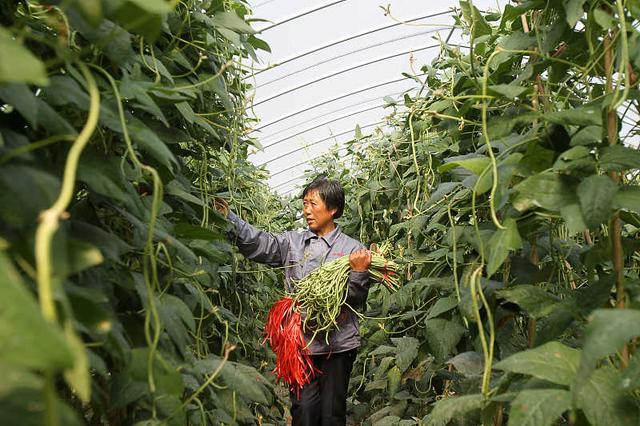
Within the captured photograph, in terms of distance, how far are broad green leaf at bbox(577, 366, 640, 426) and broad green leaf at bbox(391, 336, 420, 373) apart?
1.42 meters

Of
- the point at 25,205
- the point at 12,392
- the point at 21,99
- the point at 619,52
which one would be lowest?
the point at 12,392

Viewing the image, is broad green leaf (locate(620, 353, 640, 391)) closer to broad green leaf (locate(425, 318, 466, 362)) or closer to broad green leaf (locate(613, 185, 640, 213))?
broad green leaf (locate(613, 185, 640, 213))

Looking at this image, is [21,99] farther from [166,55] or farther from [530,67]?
[530,67]

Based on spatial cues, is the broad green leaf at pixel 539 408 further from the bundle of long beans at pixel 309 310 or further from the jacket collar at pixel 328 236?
the jacket collar at pixel 328 236

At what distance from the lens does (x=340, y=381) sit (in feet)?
9.21

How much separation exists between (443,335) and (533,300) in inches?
22.7

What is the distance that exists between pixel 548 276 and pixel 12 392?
4.08 ft

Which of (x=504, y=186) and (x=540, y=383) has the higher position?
(x=504, y=186)

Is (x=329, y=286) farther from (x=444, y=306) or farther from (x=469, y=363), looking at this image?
(x=469, y=363)

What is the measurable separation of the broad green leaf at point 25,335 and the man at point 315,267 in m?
2.15

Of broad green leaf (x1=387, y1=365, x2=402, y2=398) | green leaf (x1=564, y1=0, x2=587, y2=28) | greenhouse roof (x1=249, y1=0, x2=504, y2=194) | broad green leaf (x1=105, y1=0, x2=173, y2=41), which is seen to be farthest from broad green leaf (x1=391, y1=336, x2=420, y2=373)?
greenhouse roof (x1=249, y1=0, x2=504, y2=194)

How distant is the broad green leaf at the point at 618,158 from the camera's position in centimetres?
107

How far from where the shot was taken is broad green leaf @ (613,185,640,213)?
101 cm

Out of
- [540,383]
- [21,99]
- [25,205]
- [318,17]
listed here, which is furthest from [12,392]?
[318,17]
